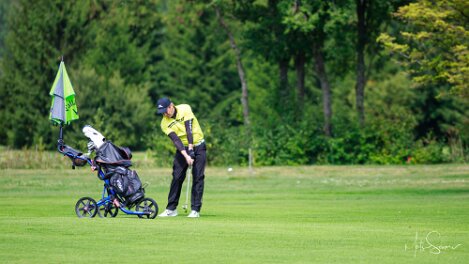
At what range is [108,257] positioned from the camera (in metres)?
13.8

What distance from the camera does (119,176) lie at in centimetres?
Result: 2028

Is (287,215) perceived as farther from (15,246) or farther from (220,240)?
(15,246)

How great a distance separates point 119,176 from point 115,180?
0.10m

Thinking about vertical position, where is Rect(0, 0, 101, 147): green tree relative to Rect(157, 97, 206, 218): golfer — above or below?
above

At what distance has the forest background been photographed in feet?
162

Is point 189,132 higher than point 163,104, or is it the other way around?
point 163,104

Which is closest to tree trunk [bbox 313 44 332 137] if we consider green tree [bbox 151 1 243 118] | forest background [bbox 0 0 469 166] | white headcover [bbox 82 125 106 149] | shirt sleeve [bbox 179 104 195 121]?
forest background [bbox 0 0 469 166]

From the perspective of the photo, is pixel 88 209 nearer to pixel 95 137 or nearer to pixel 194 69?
pixel 95 137

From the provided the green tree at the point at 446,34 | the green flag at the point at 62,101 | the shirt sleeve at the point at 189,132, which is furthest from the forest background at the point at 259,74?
the green flag at the point at 62,101

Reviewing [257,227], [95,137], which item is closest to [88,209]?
[95,137]

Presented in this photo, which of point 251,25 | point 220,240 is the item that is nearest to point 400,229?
point 220,240

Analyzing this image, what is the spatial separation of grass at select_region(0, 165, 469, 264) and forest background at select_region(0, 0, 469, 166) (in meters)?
5.16

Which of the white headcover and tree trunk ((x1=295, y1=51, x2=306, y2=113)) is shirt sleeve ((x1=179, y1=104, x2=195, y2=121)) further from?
tree trunk ((x1=295, y1=51, x2=306, y2=113))

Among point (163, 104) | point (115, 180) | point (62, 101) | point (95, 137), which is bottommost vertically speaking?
point (115, 180)
